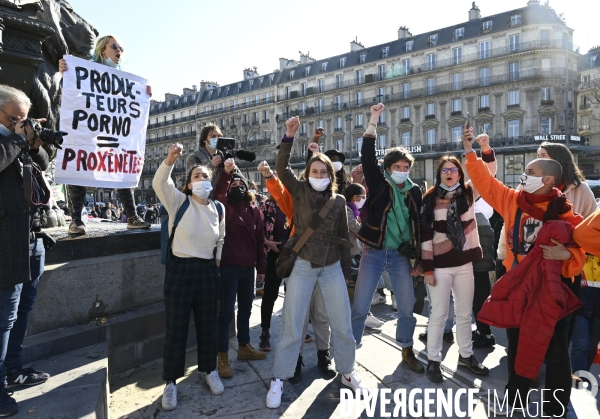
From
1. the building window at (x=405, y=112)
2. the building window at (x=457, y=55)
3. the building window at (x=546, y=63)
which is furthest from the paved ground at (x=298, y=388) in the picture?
the building window at (x=457, y=55)

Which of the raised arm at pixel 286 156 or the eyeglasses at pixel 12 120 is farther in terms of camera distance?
the raised arm at pixel 286 156

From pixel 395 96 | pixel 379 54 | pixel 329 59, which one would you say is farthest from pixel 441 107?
pixel 329 59

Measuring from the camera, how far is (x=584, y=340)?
3.52 metres

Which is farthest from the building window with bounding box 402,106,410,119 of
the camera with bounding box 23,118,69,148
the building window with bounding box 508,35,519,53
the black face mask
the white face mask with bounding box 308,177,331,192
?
the camera with bounding box 23,118,69,148

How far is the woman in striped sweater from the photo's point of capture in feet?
12.0

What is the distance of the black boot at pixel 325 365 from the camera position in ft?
12.2

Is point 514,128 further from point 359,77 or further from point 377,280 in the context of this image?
point 377,280

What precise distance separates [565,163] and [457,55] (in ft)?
152

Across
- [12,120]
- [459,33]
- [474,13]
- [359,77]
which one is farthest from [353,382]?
[359,77]

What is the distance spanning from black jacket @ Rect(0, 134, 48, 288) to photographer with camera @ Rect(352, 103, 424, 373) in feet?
8.43

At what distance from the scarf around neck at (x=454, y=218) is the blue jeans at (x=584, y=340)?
3.76 feet

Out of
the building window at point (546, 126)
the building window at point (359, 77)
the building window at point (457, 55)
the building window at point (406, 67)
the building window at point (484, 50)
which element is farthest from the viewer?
the building window at point (359, 77)

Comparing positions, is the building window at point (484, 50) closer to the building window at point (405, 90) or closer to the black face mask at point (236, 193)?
the building window at point (405, 90)

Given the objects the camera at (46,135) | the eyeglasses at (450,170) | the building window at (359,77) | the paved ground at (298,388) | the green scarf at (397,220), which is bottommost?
the paved ground at (298,388)
